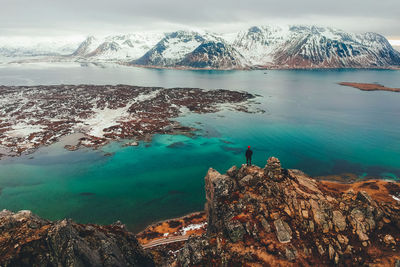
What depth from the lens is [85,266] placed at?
1658 cm

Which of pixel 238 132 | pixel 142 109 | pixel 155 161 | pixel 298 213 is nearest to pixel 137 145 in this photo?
pixel 155 161

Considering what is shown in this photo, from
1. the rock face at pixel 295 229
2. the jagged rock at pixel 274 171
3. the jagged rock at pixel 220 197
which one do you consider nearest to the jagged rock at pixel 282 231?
the rock face at pixel 295 229

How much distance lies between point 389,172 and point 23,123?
125 metres

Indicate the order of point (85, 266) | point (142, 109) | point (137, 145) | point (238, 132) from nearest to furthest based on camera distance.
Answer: point (85, 266) < point (137, 145) < point (238, 132) < point (142, 109)

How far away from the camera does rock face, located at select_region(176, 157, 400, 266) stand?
16.6 meters

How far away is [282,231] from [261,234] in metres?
1.81

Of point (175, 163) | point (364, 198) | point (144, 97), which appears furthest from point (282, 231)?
point (144, 97)

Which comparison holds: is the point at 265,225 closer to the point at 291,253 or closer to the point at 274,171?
the point at 291,253

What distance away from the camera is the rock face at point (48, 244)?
1491cm

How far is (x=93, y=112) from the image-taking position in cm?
10188

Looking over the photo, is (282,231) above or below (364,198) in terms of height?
below

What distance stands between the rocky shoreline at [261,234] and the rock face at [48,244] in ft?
0.18

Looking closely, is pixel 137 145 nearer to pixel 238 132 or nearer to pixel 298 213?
pixel 238 132

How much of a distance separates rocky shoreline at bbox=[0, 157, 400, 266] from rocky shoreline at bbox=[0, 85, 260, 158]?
53.7 metres
